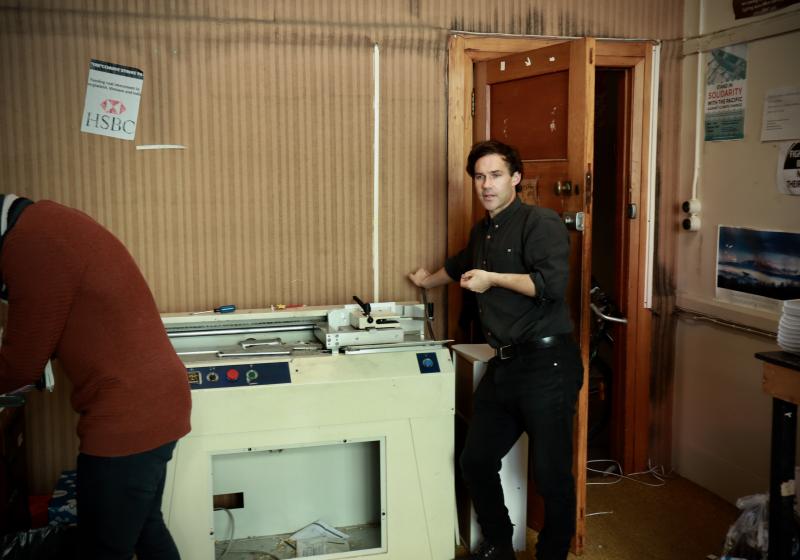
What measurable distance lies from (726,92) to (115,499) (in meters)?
2.90

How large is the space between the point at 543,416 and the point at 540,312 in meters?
0.34

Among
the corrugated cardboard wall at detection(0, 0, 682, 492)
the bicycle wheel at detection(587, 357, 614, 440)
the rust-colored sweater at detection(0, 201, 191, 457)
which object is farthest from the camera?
the bicycle wheel at detection(587, 357, 614, 440)

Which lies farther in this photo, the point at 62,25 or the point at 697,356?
the point at 697,356

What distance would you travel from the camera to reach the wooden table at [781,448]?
2.26 meters

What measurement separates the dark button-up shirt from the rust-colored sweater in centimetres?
116

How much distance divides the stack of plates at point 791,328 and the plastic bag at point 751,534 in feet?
2.07

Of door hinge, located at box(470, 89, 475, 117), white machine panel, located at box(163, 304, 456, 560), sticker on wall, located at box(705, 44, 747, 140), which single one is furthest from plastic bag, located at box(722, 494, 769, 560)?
door hinge, located at box(470, 89, 475, 117)

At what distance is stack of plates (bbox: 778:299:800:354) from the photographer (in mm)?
2289

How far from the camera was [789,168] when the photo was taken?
3.05m

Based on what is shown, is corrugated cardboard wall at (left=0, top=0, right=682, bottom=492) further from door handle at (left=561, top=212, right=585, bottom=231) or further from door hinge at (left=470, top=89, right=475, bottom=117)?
door handle at (left=561, top=212, right=585, bottom=231)

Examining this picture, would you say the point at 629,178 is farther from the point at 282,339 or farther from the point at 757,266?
the point at 282,339

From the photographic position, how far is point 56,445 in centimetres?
309

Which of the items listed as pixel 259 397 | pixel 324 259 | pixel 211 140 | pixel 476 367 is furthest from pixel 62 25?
pixel 476 367

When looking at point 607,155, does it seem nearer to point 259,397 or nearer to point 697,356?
point 697,356
